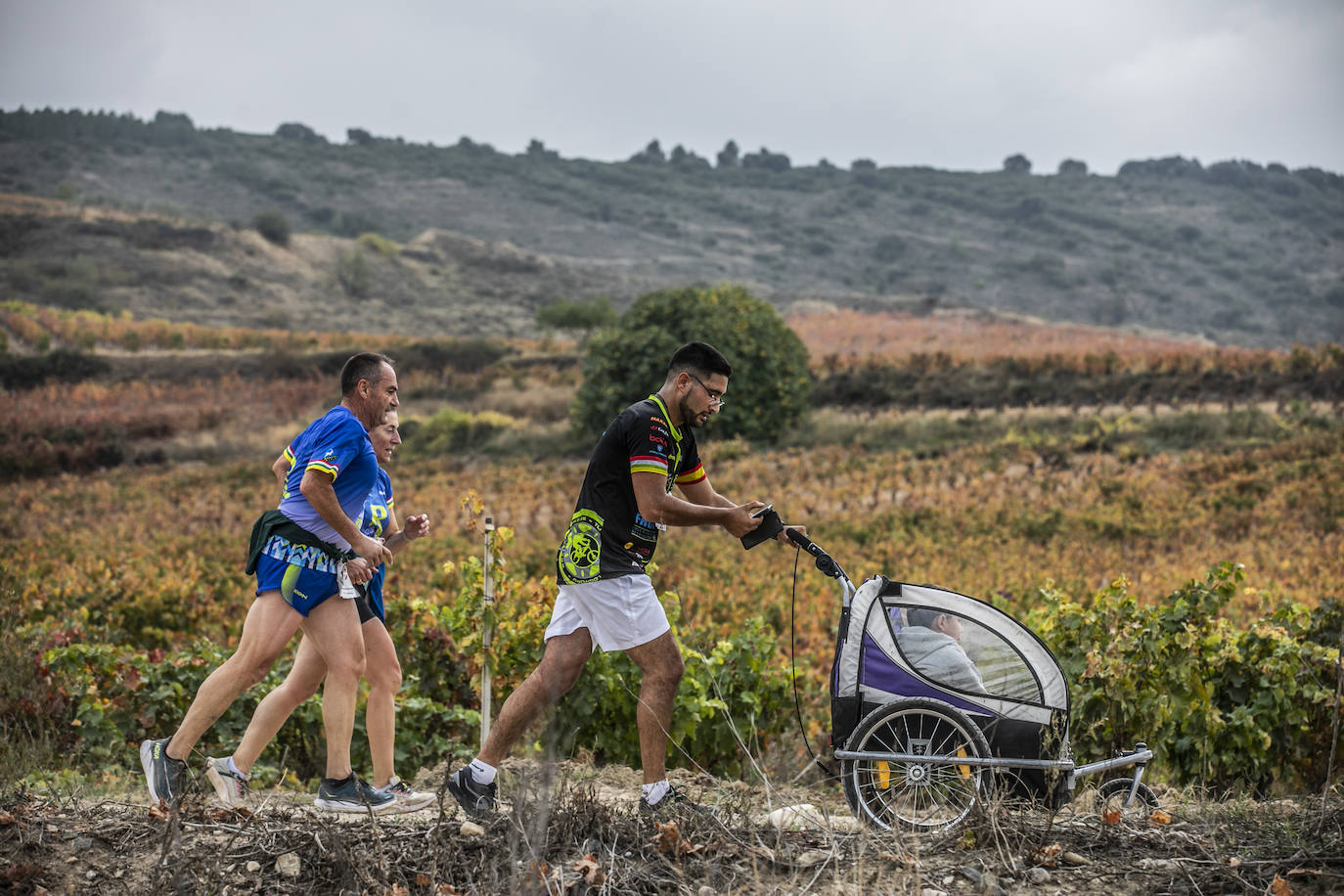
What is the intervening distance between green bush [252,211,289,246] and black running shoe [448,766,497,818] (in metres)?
63.1

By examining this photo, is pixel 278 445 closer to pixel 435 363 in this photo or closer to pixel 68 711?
pixel 435 363

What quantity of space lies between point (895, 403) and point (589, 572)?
72.0 ft

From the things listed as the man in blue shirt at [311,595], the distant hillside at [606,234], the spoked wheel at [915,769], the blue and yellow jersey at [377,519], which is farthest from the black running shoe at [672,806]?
the distant hillside at [606,234]

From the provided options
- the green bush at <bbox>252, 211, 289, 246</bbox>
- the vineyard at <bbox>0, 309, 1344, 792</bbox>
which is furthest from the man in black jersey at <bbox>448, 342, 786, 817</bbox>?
the green bush at <bbox>252, 211, 289, 246</bbox>

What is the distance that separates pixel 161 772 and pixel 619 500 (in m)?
1.99

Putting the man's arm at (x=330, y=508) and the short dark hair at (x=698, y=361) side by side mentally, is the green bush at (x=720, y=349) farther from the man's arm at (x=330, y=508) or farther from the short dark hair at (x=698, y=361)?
the man's arm at (x=330, y=508)

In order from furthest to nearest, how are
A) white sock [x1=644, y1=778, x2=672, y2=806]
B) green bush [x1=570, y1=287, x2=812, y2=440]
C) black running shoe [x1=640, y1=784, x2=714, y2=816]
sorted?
1. green bush [x1=570, y1=287, x2=812, y2=440]
2. white sock [x1=644, y1=778, x2=672, y2=806]
3. black running shoe [x1=640, y1=784, x2=714, y2=816]

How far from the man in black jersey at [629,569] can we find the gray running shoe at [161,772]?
104cm

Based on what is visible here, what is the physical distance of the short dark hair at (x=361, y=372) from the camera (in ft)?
13.4

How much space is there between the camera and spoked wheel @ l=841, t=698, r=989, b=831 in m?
3.71

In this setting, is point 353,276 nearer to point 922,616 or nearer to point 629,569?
point 629,569

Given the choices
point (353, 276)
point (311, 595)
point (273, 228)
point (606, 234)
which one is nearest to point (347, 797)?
point (311, 595)

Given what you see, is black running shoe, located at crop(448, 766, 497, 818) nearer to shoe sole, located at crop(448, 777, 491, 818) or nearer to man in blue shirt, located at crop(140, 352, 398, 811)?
shoe sole, located at crop(448, 777, 491, 818)

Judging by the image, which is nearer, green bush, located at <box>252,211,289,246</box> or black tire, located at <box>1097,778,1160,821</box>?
black tire, located at <box>1097,778,1160,821</box>
